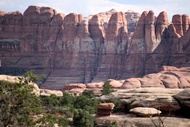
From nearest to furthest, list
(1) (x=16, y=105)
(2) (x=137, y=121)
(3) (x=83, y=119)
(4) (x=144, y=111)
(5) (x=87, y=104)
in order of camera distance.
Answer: (1) (x=16, y=105) → (2) (x=137, y=121) → (4) (x=144, y=111) → (3) (x=83, y=119) → (5) (x=87, y=104)

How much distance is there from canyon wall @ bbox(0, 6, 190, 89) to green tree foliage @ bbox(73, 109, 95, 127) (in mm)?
43189

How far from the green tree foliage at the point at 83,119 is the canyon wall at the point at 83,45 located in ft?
142

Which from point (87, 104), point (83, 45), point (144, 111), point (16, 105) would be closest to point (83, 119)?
point (144, 111)

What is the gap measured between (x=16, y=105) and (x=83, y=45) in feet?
211

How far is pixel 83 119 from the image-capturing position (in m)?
28.5

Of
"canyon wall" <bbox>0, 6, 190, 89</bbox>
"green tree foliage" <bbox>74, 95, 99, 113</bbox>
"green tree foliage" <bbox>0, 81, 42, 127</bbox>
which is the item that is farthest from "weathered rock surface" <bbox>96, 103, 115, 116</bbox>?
"canyon wall" <bbox>0, 6, 190, 89</bbox>

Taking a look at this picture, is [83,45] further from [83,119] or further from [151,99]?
[83,119]

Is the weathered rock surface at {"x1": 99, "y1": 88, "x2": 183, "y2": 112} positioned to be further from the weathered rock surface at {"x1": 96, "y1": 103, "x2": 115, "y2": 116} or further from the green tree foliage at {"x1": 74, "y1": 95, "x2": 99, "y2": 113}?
the weathered rock surface at {"x1": 96, "y1": 103, "x2": 115, "y2": 116}

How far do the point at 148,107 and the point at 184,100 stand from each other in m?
2.90

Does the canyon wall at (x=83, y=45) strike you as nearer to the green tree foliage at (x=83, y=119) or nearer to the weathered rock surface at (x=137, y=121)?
the green tree foliage at (x=83, y=119)

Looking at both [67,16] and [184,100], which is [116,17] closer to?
[67,16]

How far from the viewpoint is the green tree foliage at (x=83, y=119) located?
93.1ft

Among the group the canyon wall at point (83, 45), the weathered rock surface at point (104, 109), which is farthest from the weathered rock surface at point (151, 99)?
the canyon wall at point (83, 45)

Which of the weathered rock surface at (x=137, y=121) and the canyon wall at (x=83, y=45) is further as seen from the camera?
the canyon wall at (x=83, y=45)
